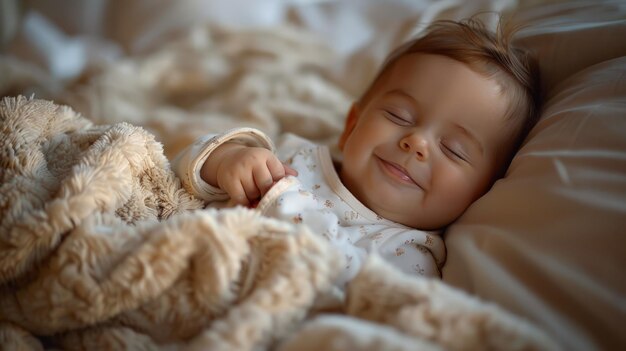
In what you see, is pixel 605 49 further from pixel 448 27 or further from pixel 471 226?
pixel 471 226

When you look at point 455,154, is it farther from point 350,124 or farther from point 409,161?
point 350,124

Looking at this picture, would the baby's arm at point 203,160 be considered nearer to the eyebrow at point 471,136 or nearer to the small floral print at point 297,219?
the small floral print at point 297,219

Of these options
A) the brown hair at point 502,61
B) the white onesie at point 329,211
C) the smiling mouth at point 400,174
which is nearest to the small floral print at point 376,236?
the white onesie at point 329,211

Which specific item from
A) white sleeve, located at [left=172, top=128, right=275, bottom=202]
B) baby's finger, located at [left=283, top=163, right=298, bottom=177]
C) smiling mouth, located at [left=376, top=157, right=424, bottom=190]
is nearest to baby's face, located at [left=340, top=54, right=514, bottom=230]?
smiling mouth, located at [left=376, top=157, right=424, bottom=190]

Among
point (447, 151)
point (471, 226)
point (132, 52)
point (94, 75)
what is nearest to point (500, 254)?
point (471, 226)

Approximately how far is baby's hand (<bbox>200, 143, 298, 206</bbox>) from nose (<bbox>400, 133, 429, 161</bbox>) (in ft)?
0.74

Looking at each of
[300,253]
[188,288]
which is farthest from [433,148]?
[188,288]

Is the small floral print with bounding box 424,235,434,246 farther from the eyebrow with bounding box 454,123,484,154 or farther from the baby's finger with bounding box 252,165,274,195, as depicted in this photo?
the baby's finger with bounding box 252,165,274,195

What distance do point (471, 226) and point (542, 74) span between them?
0.40m

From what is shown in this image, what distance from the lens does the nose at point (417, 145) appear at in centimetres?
85

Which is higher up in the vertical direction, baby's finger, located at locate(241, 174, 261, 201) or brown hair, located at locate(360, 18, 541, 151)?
brown hair, located at locate(360, 18, 541, 151)

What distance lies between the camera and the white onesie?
2.59 feet

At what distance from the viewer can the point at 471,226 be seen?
781mm

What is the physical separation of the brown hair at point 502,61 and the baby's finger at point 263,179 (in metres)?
0.41
